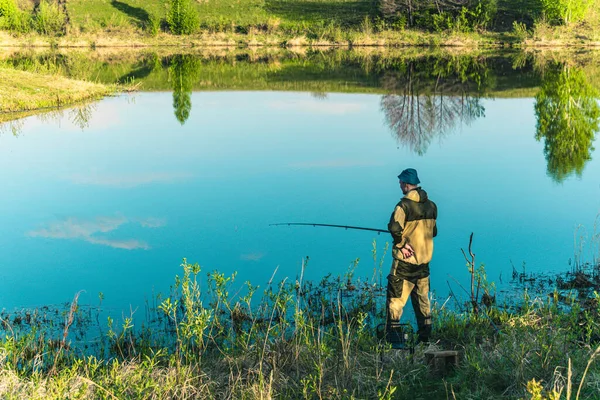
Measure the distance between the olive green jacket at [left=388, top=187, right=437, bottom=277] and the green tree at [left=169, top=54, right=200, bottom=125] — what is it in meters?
19.7

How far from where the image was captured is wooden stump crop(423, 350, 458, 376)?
7.22 metres

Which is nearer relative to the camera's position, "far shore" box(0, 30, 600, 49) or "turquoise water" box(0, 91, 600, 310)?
"turquoise water" box(0, 91, 600, 310)

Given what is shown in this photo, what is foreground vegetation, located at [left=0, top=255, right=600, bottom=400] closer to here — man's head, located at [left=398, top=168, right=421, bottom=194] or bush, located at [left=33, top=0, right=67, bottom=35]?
man's head, located at [left=398, top=168, right=421, bottom=194]

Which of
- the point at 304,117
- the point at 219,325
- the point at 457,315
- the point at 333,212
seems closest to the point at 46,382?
the point at 219,325

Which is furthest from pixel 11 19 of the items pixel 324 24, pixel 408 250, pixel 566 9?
pixel 408 250

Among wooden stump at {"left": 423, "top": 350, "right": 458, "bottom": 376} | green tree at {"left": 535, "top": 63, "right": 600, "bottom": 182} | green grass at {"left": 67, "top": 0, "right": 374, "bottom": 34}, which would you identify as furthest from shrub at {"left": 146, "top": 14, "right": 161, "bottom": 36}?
wooden stump at {"left": 423, "top": 350, "right": 458, "bottom": 376}

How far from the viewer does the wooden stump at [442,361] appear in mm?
7223

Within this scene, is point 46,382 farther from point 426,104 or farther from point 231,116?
point 426,104

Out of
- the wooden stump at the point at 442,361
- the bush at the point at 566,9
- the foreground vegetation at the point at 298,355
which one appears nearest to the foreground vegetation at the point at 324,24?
the bush at the point at 566,9

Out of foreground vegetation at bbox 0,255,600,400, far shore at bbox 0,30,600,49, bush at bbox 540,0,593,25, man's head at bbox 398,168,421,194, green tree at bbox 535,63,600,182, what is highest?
bush at bbox 540,0,593,25

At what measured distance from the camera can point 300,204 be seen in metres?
15.1

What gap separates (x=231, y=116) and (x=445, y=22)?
42.4 m

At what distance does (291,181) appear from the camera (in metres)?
17.3

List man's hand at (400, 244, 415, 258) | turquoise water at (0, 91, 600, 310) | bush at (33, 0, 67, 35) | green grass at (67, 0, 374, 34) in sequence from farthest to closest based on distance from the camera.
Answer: green grass at (67, 0, 374, 34) < bush at (33, 0, 67, 35) < turquoise water at (0, 91, 600, 310) < man's hand at (400, 244, 415, 258)
